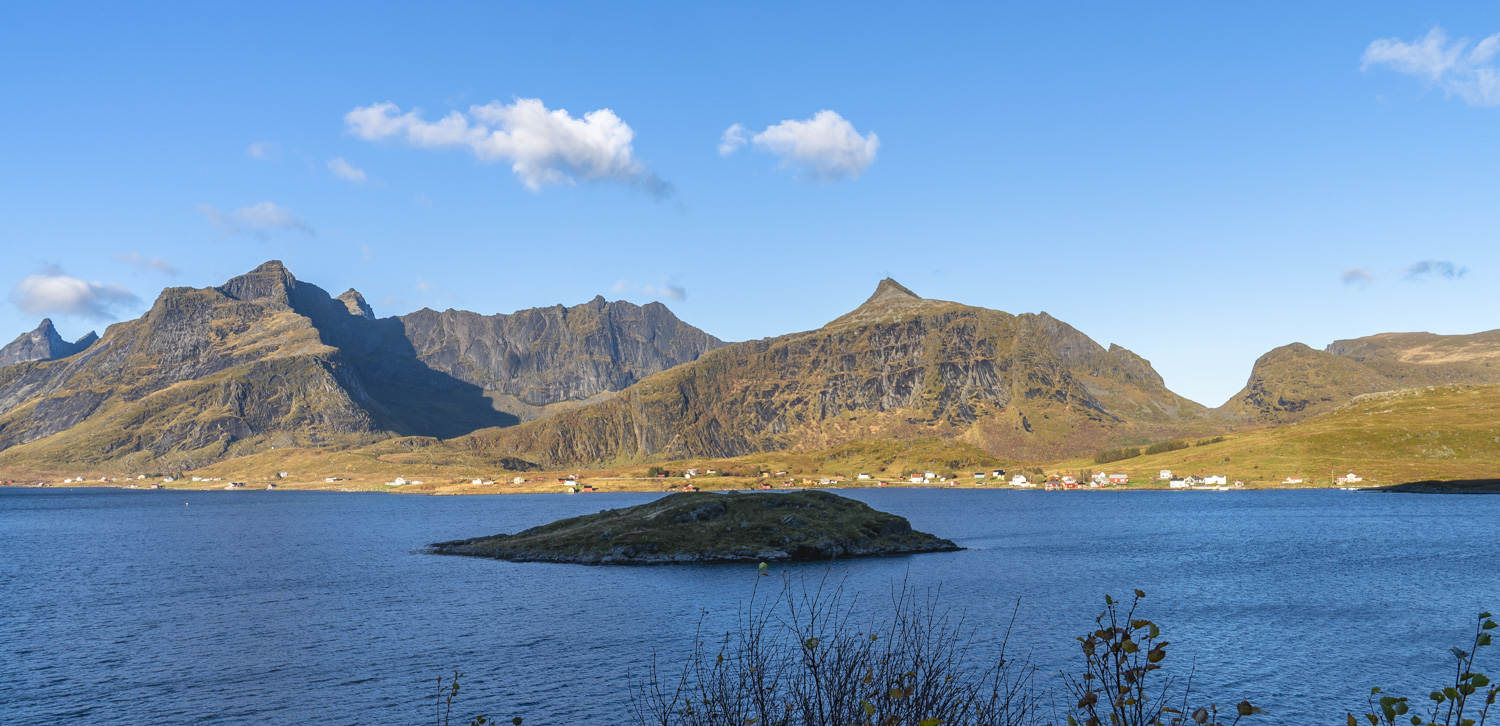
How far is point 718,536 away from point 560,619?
58136mm

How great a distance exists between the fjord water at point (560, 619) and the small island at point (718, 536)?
7240 mm

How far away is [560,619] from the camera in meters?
91.2

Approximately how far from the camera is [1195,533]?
17775 centimetres

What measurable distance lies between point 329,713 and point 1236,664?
65.4 meters

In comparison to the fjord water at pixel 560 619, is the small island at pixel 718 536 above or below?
above

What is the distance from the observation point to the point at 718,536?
484 ft

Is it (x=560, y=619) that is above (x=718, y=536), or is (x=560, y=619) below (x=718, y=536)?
below

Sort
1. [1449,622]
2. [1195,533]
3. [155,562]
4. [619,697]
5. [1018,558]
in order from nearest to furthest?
[619,697] → [1449,622] → [1018,558] → [155,562] → [1195,533]

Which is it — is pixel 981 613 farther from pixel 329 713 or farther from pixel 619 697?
pixel 329 713

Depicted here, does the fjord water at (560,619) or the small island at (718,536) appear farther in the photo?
the small island at (718,536)

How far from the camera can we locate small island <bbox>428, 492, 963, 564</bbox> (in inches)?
5605

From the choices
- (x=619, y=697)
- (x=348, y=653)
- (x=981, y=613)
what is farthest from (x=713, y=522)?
(x=619, y=697)

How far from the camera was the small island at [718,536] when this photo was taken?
5605 inches

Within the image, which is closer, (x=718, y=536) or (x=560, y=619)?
(x=560, y=619)
